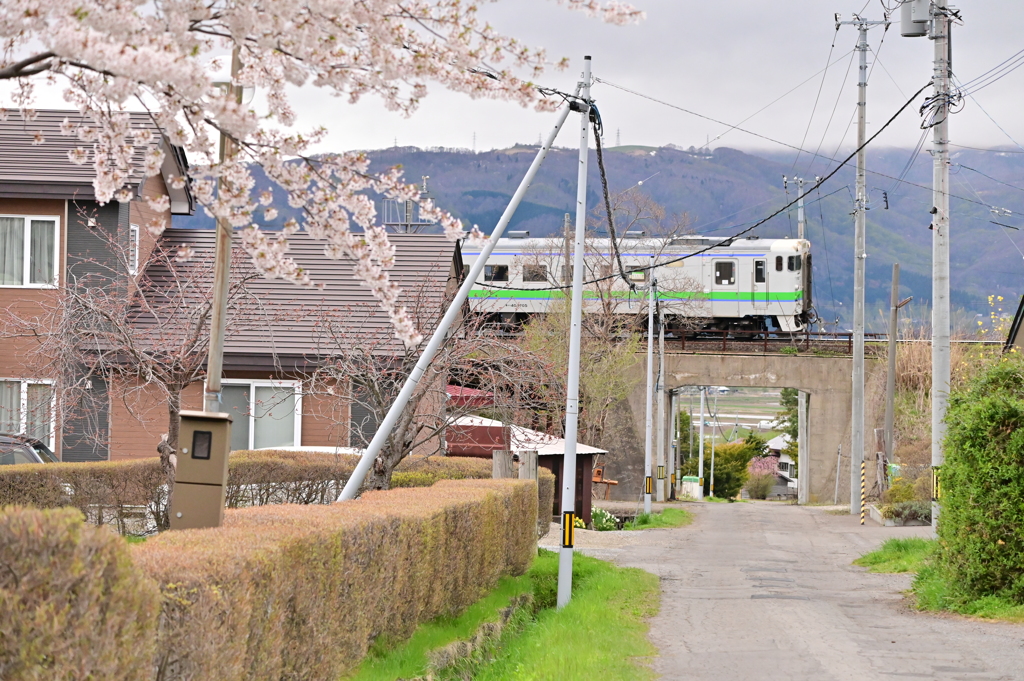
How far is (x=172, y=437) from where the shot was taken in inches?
590

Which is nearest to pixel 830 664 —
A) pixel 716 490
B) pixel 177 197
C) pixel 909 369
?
pixel 177 197

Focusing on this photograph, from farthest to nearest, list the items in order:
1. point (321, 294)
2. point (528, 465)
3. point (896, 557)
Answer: point (321, 294) → point (896, 557) → point (528, 465)

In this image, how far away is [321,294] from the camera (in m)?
23.8

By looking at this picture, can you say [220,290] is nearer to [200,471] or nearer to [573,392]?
[200,471]

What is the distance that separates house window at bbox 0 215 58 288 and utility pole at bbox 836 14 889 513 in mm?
21971

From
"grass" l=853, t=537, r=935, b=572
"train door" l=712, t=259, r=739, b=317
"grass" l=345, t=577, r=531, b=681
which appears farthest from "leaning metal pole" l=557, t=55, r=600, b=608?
"train door" l=712, t=259, r=739, b=317

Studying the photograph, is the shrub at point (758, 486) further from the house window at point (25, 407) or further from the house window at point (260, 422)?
the house window at point (25, 407)

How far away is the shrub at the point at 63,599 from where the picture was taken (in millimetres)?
3975

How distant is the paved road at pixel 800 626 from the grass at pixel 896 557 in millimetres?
467

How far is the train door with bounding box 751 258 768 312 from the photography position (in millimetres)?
48406

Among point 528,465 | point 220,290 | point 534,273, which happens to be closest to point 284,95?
point 220,290

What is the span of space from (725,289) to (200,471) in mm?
43349

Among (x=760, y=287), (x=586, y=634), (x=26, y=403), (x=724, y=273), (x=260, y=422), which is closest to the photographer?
(x=586, y=634)

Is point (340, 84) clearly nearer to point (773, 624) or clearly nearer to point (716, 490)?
point (773, 624)
